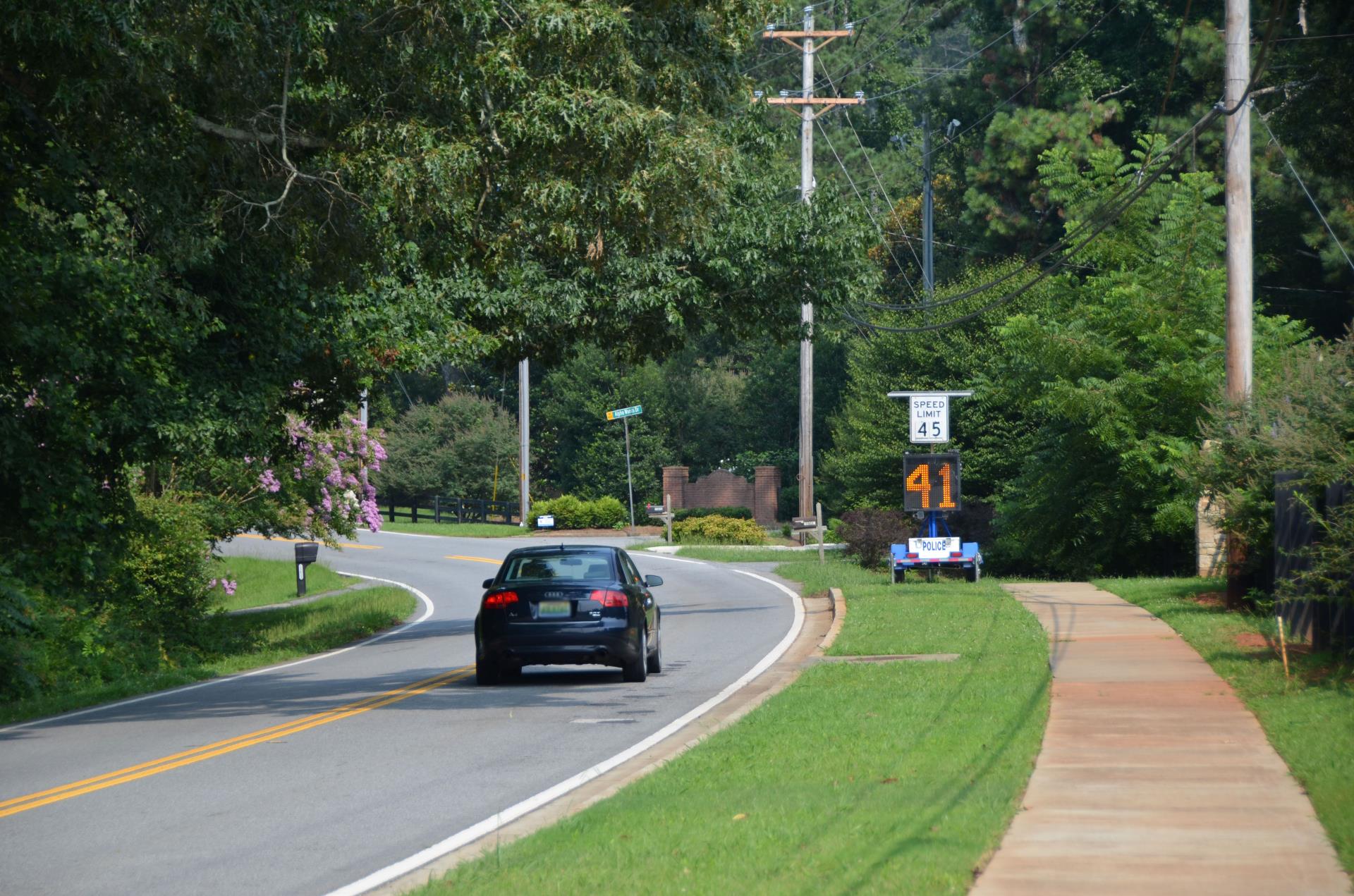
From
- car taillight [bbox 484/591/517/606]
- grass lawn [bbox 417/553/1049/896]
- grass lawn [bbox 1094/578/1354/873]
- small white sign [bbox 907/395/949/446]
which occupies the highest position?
small white sign [bbox 907/395/949/446]

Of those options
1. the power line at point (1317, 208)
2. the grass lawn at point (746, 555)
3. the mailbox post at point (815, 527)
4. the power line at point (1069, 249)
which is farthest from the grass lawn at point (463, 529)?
the power line at point (1317, 208)

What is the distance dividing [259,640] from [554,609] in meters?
13.2

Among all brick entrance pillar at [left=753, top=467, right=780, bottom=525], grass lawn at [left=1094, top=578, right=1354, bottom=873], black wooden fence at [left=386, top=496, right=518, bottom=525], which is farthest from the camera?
black wooden fence at [left=386, top=496, right=518, bottom=525]

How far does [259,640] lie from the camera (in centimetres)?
2758

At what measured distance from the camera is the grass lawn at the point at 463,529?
191 ft

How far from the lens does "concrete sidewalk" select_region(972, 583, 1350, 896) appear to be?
269 inches

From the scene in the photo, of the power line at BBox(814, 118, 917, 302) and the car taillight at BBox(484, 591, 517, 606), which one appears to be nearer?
the car taillight at BBox(484, 591, 517, 606)

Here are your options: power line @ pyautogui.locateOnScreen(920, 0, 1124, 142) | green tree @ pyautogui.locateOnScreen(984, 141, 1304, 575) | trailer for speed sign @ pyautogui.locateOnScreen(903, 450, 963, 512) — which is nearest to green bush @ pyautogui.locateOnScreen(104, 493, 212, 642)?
trailer for speed sign @ pyautogui.locateOnScreen(903, 450, 963, 512)

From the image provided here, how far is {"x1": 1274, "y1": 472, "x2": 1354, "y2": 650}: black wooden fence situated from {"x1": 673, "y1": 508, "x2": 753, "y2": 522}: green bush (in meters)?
40.7

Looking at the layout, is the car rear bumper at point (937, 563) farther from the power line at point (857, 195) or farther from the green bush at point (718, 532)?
the power line at point (857, 195)

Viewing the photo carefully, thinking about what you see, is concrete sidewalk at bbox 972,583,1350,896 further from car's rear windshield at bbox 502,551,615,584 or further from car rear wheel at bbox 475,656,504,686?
car rear wheel at bbox 475,656,504,686

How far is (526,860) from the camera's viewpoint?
7.55 meters

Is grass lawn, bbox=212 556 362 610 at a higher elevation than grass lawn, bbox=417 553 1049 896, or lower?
lower

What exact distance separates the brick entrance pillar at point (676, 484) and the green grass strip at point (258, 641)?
28.5 m
